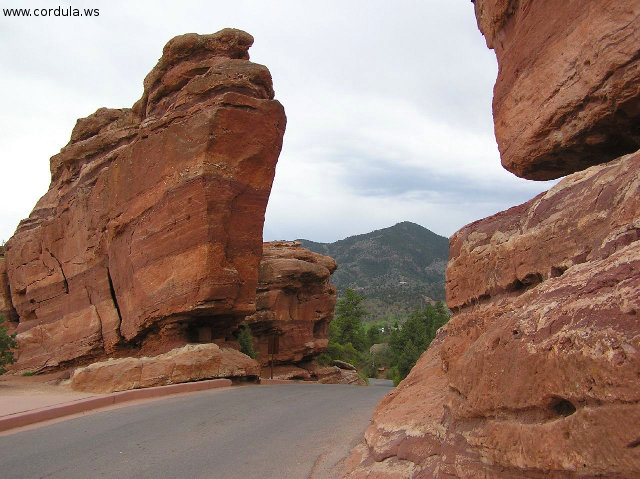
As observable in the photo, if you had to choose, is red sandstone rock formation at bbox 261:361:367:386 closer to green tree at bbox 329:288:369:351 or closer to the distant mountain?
green tree at bbox 329:288:369:351

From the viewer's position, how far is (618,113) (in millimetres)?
4562

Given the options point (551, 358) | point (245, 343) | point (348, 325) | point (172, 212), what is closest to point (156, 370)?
point (172, 212)

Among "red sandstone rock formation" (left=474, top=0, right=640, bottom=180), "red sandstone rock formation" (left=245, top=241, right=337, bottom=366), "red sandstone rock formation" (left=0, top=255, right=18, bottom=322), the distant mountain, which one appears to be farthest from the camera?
the distant mountain

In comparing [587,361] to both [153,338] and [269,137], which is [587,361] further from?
[153,338]

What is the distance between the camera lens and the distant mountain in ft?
336

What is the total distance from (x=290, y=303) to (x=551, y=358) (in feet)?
81.7

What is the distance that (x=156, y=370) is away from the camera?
14.0 metres

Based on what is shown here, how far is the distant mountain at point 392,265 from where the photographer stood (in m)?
102

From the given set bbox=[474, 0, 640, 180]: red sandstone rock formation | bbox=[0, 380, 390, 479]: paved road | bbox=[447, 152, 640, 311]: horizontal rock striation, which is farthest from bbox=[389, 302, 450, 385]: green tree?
bbox=[474, 0, 640, 180]: red sandstone rock formation

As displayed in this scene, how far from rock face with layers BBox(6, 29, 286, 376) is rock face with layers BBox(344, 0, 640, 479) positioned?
993cm

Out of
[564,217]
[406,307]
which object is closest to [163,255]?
[564,217]

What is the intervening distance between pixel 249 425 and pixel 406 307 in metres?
88.5

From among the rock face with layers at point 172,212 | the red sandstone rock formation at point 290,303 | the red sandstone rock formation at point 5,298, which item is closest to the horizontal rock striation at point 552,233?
the rock face with layers at point 172,212

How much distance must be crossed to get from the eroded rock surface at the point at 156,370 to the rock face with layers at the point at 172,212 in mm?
1459
